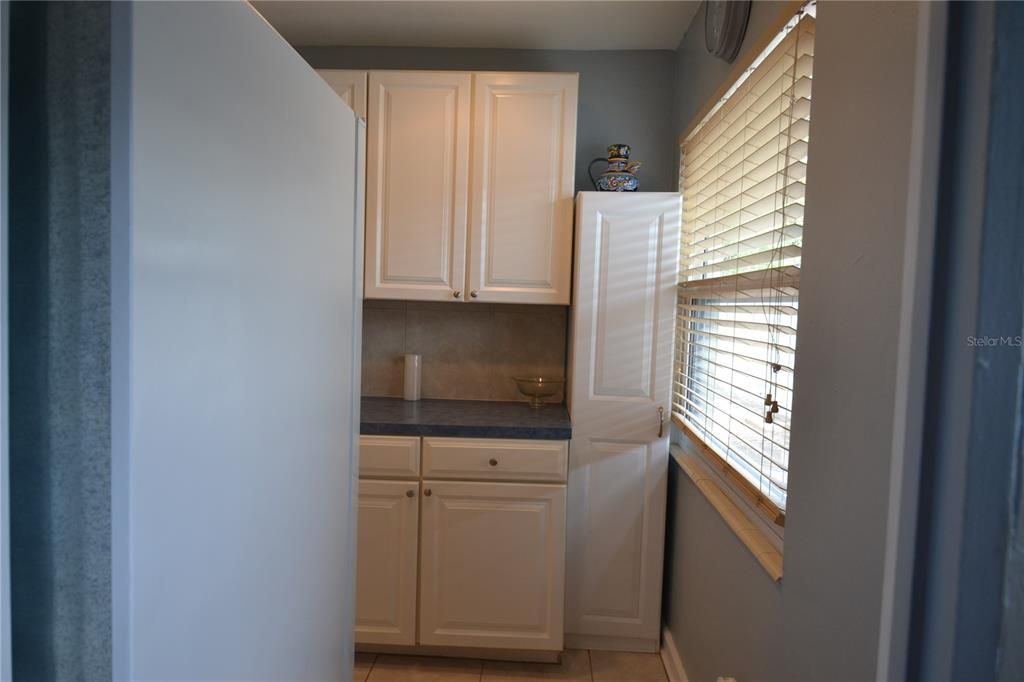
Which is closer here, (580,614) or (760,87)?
(760,87)

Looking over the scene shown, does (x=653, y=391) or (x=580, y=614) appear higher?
(x=653, y=391)

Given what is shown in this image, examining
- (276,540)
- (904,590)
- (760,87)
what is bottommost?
(276,540)

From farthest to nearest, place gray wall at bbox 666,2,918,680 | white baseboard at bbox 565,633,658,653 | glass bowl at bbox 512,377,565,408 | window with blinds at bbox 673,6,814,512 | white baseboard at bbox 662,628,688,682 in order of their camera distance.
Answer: glass bowl at bbox 512,377,565,408 < white baseboard at bbox 565,633,658,653 < white baseboard at bbox 662,628,688,682 < window with blinds at bbox 673,6,814,512 < gray wall at bbox 666,2,918,680

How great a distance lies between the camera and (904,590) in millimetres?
448

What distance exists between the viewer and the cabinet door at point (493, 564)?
6.97 ft

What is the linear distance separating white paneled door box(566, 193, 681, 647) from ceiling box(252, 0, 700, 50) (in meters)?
0.68

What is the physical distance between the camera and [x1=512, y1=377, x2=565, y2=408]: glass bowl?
2432 millimetres

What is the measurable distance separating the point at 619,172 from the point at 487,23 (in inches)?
30.0

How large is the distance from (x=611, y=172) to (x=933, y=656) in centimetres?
205

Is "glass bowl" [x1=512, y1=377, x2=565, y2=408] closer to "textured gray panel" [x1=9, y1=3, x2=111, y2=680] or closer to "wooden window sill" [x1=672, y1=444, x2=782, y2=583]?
"wooden window sill" [x1=672, y1=444, x2=782, y2=583]

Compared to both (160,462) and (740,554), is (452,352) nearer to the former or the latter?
(740,554)

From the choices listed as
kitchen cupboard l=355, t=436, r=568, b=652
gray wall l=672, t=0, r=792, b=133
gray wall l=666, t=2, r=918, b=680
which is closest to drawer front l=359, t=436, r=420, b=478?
kitchen cupboard l=355, t=436, r=568, b=652

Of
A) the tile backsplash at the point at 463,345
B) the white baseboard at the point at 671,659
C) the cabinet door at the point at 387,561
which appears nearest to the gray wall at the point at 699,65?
the tile backsplash at the point at 463,345

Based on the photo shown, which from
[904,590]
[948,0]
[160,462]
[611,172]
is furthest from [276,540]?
[611,172]
